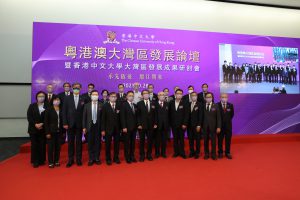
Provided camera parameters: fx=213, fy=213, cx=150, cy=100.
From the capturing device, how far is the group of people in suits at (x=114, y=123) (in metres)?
3.28

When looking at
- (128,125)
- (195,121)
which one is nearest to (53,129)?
(128,125)

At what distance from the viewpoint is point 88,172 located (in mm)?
2957

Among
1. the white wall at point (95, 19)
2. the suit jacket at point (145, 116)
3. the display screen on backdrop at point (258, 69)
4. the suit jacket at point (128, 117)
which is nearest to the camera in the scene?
the suit jacket at point (128, 117)

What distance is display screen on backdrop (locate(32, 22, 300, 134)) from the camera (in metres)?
4.77

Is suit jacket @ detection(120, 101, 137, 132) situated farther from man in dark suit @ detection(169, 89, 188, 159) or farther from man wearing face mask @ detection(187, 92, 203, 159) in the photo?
man wearing face mask @ detection(187, 92, 203, 159)

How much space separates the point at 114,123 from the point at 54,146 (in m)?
0.99

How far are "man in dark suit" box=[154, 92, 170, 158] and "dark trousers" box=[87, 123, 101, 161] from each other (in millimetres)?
1006

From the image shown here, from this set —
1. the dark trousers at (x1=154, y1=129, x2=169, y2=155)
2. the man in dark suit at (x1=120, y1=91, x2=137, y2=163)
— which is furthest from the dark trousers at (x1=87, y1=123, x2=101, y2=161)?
the dark trousers at (x1=154, y1=129, x2=169, y2=155)

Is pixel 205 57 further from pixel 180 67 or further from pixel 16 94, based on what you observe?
pixel 16 94

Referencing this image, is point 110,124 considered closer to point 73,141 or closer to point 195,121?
point 73,141

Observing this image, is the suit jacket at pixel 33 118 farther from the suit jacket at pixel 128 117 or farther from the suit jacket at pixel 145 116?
the suit jacket at pixel 145 116

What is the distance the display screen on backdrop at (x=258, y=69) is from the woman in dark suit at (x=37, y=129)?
13.6 feet

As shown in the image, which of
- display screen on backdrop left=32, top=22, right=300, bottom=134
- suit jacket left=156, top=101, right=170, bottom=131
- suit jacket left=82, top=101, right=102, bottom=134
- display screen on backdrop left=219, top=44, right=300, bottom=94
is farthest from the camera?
display screen on backdrop left=219, top=44, right=300, bottom=94

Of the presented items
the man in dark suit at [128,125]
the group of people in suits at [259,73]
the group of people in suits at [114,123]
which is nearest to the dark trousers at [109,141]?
the group of people in suits at [114,123]
